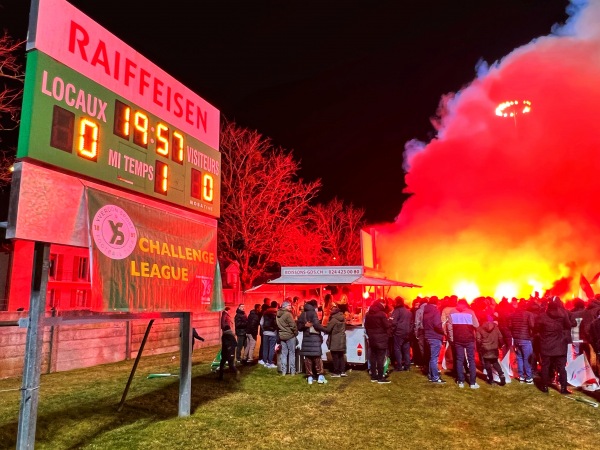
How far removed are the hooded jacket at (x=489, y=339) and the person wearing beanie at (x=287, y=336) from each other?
4624mm

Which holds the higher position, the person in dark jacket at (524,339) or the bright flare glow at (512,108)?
the bright flare glow at (512,108)

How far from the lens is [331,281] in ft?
51.3

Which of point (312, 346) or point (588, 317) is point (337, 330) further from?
point (588, 317)

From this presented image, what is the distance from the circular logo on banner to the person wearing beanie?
5.80 meters

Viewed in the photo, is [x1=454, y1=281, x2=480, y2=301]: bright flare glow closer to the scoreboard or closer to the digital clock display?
the scoreboard

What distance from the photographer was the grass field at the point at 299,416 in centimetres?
621

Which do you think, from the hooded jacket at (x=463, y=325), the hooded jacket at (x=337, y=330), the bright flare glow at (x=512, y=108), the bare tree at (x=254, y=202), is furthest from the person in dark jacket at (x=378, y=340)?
the bright flare glow at (x=512, y=108)

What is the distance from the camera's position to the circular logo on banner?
5.48 m

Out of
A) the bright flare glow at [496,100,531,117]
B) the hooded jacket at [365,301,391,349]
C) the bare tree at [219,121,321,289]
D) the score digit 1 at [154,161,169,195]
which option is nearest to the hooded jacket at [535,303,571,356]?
the hooded jacket at [365,301,391,349]


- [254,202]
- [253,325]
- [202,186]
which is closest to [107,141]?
[202,186]

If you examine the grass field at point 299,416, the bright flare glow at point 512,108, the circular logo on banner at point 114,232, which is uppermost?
the bright flare glow at point 512,108

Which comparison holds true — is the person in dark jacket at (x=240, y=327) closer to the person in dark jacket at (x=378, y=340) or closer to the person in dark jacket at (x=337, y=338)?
the person in dark jacket at (x=337, y=338)

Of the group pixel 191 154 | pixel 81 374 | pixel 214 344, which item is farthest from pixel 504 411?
pixel 214 344

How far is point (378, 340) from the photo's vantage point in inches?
408
